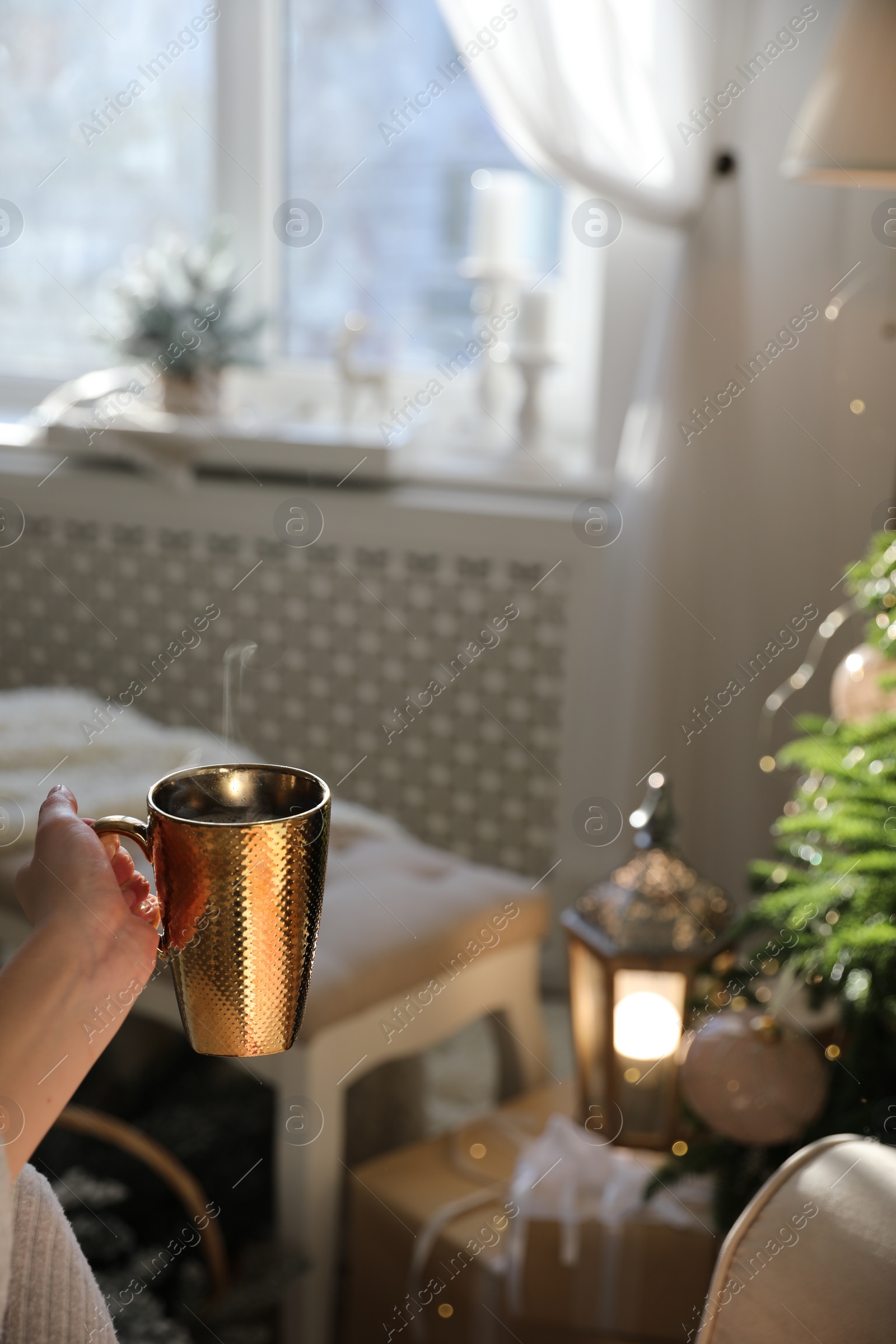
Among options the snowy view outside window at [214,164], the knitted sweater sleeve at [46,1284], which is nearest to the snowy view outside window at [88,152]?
the snowy view outside window at [214,164]

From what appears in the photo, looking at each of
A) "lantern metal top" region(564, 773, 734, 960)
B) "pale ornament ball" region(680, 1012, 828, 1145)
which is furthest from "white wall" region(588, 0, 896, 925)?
"pale ornament ball" region(680, 1012, 828, 1145)

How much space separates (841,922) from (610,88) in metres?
1.44

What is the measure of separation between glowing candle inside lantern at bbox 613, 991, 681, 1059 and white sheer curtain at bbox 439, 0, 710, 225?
1269 mm

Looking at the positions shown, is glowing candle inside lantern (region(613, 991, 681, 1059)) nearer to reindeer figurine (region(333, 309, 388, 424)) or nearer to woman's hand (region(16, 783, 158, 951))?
woman's hand (region(16, 783, 158, 951))

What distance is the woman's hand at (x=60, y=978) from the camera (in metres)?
0.45

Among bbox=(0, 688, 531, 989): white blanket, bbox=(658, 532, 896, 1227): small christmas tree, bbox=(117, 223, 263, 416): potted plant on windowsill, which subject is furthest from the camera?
bbox=(117, 223, 263, 416): potted plant on windowsill

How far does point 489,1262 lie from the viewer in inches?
46.2

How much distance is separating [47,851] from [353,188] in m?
2.13

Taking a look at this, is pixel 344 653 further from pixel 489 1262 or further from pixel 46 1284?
pixel 46 1284

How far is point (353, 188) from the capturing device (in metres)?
2.34

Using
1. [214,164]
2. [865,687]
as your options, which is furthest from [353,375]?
[865,687]

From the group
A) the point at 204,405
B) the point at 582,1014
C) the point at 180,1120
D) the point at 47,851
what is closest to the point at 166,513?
the point at 204,405

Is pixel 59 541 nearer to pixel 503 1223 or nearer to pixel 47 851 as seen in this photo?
pixel 503 1223

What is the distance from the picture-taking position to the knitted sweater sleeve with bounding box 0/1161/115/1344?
54 centimetres
